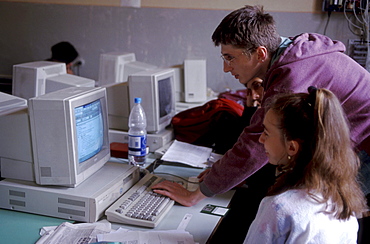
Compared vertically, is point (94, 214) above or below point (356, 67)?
below

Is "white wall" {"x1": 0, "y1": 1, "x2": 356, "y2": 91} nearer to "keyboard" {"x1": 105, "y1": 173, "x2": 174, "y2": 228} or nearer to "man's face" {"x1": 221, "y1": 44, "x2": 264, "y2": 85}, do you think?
"man's face" {"x1": 221, "y1": 44, "x2": 264, "y2": 85}

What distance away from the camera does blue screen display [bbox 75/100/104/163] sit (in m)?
1.54

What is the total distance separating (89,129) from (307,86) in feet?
2.74

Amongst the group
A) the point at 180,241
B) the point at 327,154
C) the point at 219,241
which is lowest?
the point at 219,241

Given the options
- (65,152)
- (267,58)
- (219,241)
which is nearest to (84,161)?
(65,152)

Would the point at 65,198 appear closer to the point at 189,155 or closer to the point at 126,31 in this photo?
the point at 189,155

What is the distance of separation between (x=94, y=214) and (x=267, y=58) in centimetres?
87

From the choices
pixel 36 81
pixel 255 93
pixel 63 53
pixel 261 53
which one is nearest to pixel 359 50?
pixel 255 93

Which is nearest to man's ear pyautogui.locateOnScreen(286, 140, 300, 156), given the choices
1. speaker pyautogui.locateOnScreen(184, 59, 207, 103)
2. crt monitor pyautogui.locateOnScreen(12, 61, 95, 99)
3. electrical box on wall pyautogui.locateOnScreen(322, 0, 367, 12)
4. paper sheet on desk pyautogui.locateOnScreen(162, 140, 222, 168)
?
paper sheet on desk pyautogui.locateOnScreen(162, 140, 222, 168)

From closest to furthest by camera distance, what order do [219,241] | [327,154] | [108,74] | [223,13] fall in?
1. [327,154]
2. [219,241]
3. [108,74]
4. [223,13]

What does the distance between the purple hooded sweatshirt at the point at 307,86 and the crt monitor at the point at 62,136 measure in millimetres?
505

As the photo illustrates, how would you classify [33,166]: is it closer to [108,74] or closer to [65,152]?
[65,152]

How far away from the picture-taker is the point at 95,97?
166 cm

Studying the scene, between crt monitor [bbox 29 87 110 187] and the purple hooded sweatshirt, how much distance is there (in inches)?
19.9
